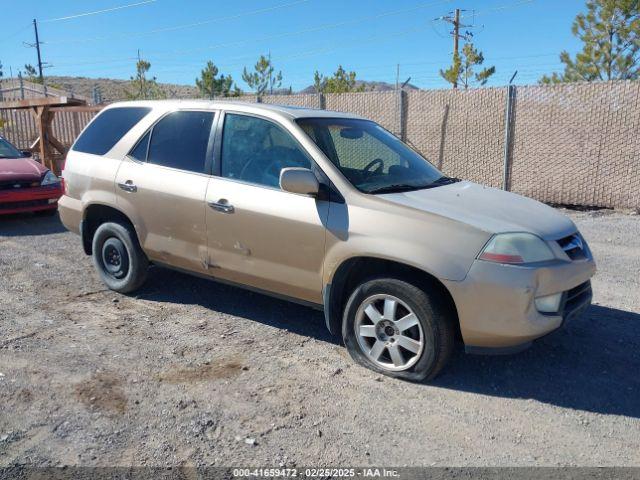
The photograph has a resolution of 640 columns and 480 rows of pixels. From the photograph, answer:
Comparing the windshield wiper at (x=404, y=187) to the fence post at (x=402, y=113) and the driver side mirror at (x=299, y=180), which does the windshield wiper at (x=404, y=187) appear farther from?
the fence post at (x=402, y=113)

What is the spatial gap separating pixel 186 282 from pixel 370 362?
271cm

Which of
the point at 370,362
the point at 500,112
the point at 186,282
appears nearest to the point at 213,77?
the point at 500,112

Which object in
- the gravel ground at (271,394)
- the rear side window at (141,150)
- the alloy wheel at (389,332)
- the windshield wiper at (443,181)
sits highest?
the rear side window at (141,150)

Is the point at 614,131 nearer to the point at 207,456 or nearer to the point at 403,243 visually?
the point at 403,243

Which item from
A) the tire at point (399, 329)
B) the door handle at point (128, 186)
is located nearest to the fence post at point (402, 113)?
the door handle at point (128, 186)

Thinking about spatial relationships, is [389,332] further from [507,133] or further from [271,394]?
[507,133]

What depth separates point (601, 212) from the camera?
9.95m

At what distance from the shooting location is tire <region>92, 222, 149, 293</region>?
527cm

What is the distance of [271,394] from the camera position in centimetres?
363

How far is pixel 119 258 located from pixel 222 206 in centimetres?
165

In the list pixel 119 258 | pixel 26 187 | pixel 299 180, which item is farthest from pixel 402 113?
pixel 299 180

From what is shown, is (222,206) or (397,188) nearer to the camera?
(397,188)

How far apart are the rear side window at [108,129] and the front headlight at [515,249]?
11.2 feet

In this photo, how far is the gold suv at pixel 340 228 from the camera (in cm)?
346
